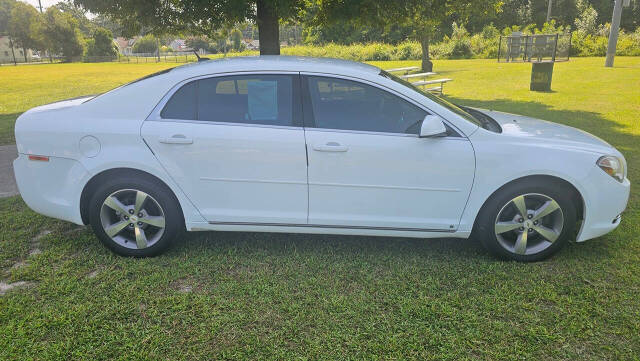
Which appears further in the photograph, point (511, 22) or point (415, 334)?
point (511, 22)

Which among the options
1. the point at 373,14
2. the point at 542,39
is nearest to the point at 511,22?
the point at 542,39

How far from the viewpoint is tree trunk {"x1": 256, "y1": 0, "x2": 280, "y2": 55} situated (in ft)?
34.8

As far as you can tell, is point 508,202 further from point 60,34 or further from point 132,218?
point 60,34

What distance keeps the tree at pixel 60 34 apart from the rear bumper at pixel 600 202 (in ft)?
259

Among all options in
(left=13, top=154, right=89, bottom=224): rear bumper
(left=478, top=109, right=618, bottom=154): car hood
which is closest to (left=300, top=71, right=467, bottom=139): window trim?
(left=478, top=109, right=618, bottom=154): car hood

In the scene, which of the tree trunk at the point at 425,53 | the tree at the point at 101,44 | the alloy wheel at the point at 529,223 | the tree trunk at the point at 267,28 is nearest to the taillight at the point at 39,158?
the alloy wheel at the point at 529,223

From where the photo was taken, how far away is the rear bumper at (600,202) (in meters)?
3.58

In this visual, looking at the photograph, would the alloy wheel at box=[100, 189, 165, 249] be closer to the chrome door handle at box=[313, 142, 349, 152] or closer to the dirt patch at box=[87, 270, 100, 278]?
the dirt patch at box=[87, 270, 100, 278]

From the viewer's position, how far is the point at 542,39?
2731 centimetres

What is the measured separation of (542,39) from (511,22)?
31.6 meters

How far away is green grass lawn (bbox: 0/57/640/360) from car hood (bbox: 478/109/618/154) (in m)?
0.95

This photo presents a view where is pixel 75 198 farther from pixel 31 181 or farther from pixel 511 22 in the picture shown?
pixel 511 22

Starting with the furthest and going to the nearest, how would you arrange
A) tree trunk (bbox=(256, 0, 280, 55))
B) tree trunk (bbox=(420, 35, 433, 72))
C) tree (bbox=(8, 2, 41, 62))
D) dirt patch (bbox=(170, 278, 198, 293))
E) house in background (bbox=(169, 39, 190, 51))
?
house in background (bbox=(169, 39, 190, 51)) < tree (bbox=(8, 2, 41, 62)) < tree trunk (bbox=(420, 35, 433, 72)) < tree trunk (bbox=(256, 0, 280, 55)) < dirt patch (bbox=(170, 278, 198, 293))

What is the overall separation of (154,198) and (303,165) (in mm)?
1262
